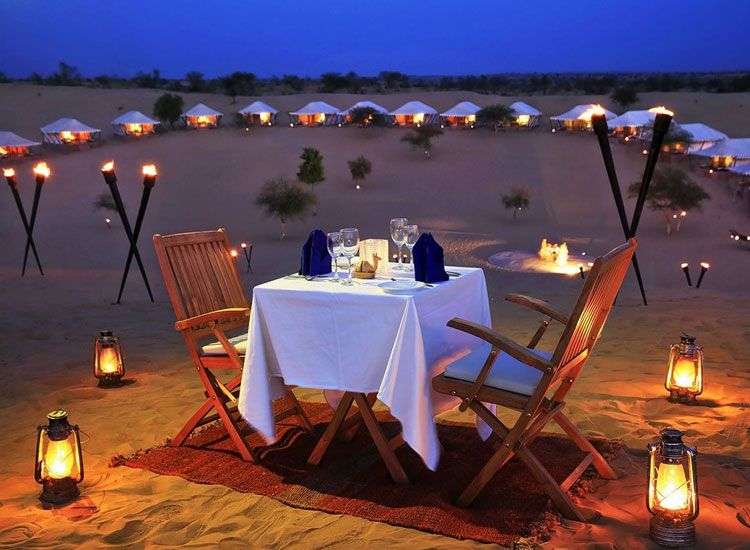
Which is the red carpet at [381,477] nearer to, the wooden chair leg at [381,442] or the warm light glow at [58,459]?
the wooden chair leg at [381,442]

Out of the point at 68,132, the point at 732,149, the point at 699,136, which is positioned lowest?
the point at 732,149

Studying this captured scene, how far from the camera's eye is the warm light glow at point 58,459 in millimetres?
3436

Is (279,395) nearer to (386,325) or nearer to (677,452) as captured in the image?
(386,325)

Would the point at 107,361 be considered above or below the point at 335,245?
below

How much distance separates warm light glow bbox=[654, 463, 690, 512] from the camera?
2975 millimetres

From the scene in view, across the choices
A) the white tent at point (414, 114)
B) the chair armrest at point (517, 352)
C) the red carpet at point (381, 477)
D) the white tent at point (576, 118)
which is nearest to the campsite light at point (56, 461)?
the red carpet at point (381, 477)

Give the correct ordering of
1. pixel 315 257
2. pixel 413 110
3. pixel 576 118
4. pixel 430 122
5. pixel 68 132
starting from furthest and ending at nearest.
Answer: pixel 430 122 < pixel 413 110 < pixel 68 132 < pixel 576 118 < pixel 315 257

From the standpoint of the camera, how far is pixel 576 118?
2983cm

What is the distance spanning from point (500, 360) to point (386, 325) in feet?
1.85

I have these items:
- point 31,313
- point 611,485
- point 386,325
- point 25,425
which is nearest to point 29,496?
point 25,425

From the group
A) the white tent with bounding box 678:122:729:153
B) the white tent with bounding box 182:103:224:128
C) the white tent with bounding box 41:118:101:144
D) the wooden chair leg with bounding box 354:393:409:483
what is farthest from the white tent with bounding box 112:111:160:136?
the wooden chair leg with bounding box 354:393:409:483

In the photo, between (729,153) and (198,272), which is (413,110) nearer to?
(729,153)

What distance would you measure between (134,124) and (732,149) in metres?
22.7

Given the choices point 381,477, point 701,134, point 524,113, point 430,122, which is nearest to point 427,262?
point 381,477
